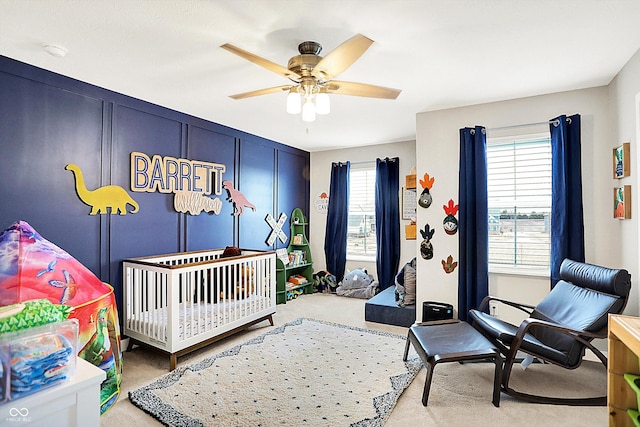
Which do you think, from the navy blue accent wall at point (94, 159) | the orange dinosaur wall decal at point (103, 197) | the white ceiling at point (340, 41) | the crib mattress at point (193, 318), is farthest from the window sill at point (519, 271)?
the orange dinosaur wall decal at point (103, 197)

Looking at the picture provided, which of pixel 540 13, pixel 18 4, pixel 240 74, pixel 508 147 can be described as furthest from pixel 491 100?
pixel 18 4

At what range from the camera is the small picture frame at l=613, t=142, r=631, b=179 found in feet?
8.37

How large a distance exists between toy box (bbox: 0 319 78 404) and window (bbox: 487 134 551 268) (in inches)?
138

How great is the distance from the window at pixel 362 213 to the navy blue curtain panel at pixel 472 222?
6.86 ft

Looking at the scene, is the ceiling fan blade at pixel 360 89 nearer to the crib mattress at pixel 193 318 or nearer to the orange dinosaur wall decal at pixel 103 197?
the crib mattress at pixel 193 318

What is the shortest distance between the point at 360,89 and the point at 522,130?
194cm

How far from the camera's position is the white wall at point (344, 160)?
5.12m

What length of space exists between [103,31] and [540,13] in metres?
2.53

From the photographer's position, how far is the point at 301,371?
2.68m

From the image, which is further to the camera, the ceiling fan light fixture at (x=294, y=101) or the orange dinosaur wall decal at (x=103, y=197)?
the orange dinosaur wall decal at (x=103, y=197)

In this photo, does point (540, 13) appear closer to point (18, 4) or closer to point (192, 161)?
point (18, 4)

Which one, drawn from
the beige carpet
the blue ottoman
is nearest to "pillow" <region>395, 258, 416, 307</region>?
the blue ottoman

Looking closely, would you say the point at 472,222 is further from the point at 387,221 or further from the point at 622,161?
the point at 387,221

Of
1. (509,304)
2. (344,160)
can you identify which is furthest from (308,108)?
(344,160)
